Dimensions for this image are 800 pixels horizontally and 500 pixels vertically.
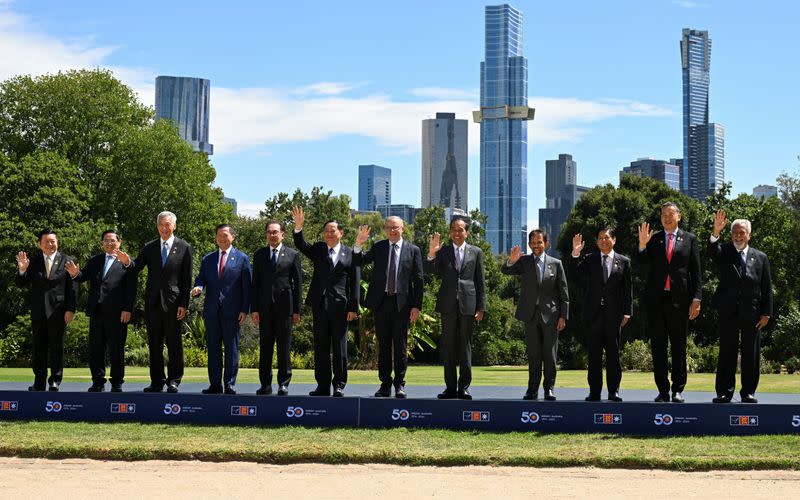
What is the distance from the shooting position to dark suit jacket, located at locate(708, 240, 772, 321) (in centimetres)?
1019

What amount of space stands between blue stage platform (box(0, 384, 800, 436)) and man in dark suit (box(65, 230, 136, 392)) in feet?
1.65

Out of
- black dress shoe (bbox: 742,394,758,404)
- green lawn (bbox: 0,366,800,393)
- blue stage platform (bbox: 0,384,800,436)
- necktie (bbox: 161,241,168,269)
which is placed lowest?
green lawn (bbox: 0,366,800,393)

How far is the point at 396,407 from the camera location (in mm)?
10375

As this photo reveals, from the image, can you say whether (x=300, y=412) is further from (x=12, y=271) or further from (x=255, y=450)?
(x=12, y=271)

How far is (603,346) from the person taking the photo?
10516 mm

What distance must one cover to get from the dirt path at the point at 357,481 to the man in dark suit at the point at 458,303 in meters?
1.85

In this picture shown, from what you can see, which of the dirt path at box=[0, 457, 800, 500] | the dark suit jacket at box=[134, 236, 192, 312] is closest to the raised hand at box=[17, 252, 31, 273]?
the dark suit jacket at box=[134, 236, 192, 312]

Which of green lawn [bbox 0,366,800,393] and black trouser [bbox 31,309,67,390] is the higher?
black trouser [bbox 31,309,67,390]

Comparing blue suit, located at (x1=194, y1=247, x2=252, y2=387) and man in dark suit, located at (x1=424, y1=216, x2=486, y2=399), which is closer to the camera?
man in dark suit, located at (x1=424, y1=216, x2=486, y2=399)

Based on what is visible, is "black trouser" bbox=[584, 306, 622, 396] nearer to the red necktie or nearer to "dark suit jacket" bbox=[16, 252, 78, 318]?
the red necktie

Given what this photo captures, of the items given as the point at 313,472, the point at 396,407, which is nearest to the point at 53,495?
the point at 313,472

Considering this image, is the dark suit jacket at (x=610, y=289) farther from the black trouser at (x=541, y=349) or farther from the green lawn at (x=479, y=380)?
the green lawn at (x=479, y=380)

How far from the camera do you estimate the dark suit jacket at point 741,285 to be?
33.4 feet

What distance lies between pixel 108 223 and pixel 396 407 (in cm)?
3223
